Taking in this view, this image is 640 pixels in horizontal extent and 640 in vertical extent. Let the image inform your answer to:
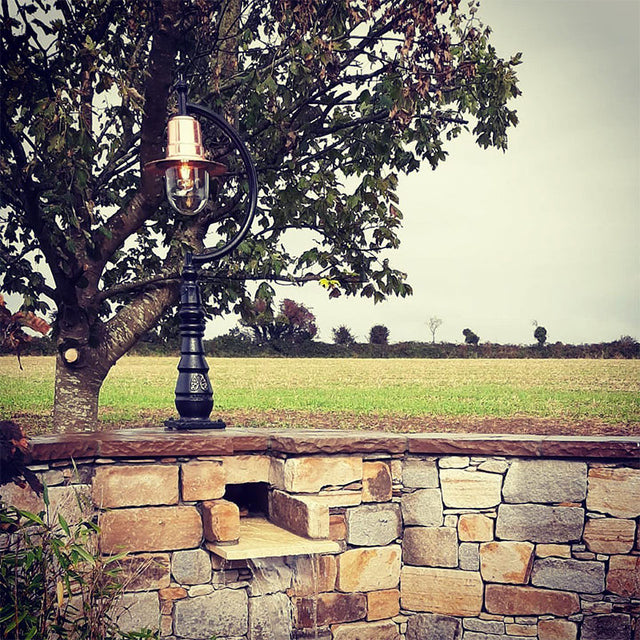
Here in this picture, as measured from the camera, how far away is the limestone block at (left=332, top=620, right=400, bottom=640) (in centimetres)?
530

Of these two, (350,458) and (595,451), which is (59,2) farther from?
(595,451)

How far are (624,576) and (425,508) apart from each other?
1.41 m

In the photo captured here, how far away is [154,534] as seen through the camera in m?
5.01

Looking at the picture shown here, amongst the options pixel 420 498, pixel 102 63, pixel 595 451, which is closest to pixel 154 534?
pixel 420 498

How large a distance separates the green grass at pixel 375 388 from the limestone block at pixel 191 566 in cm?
764

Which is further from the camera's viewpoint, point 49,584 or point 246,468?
point 246,468

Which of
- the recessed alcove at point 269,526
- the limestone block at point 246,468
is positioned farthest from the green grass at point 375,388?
the limestone block at point 246,468

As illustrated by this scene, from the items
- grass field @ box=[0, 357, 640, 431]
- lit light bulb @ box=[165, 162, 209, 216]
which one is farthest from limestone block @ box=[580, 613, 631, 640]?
grass field @ box=[0, 357, 640, 431]

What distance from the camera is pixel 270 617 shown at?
5219 millimetres

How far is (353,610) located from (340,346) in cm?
1961

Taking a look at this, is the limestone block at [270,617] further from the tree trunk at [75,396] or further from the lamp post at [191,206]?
the tree trunk at [75,396]

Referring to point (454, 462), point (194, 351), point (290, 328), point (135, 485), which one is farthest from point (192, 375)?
point (290, 328)

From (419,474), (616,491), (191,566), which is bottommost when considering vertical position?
(191,566)

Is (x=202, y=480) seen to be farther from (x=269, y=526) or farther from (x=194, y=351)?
(x=194, y=351)
